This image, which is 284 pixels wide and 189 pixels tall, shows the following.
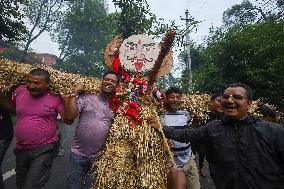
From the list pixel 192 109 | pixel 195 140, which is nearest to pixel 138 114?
pixel 195 140

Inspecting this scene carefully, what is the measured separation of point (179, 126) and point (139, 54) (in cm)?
124

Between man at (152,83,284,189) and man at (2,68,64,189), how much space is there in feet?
6.89

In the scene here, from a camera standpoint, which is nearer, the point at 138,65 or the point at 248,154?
the point at 248,154

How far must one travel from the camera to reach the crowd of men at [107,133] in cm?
280

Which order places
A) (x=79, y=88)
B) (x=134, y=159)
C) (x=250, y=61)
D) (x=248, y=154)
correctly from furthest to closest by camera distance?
(x=250, y=61) → (x=79, y=88) → (x=134, y=159) → (x=248, y=154)

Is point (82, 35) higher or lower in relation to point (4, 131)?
higher

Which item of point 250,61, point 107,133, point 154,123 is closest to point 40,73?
point 107,133

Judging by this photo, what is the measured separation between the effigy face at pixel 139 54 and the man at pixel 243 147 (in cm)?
230

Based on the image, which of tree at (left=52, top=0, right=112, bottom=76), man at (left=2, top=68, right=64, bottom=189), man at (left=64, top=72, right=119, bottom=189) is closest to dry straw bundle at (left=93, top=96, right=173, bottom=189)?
man at (left=64, top=72, right=119, bottom=189)

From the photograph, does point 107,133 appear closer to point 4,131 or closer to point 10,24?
point 4,131

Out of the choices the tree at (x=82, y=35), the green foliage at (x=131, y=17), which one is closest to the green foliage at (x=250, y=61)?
the green foliage at (x=131, y=17)

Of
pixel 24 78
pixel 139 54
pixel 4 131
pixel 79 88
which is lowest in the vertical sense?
pixel 4 131

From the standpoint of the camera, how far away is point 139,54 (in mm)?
5418

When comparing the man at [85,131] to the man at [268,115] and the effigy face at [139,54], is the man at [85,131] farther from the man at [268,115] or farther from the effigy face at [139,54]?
the man at [268,115]
